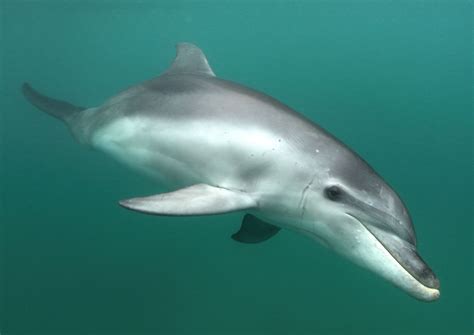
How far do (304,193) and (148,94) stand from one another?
9.45 feet

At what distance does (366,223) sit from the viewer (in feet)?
13.6

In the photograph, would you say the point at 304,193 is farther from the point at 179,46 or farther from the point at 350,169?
the point at 179,46

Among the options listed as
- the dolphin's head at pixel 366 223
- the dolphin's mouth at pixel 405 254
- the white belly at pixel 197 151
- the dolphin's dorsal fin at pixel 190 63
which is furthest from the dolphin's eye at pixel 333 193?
the dolphin's dorsal fin at pixel 190 63

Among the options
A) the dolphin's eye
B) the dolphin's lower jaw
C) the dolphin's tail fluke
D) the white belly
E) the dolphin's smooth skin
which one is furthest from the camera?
the dolphin's tail fluke

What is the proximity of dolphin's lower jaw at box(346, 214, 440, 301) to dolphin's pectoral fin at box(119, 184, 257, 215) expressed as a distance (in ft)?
3.90

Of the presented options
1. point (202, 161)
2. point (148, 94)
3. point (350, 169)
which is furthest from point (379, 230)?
point (148, 94)

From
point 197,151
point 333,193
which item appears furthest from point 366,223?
point 197,151

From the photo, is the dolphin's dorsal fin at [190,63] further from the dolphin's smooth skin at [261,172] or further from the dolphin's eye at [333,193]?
the dolphin's eye at [333,193]

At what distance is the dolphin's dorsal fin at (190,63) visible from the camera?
22.2ft

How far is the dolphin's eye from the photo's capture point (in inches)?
170

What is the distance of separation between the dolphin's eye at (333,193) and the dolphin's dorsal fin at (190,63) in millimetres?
2984

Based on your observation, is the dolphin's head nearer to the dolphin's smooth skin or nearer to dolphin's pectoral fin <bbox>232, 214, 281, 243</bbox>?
the dolphin's smooth skin

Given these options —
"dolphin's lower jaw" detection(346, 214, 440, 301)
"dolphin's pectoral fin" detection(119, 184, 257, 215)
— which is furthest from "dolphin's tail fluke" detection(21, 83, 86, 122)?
"dolphin's lower jaw" detection(346, 214, 440, 301)

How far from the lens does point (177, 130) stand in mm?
5508
